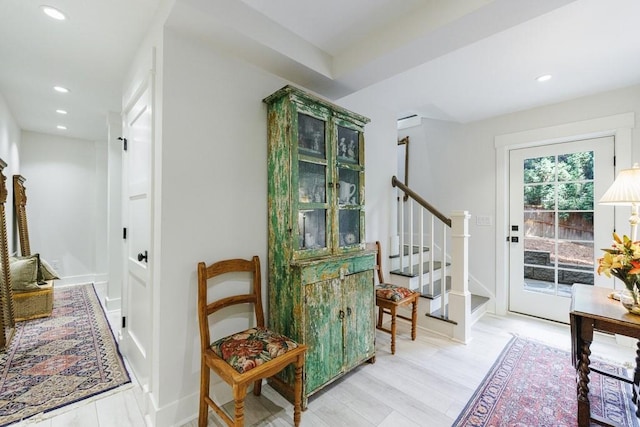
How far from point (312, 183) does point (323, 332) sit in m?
1.04

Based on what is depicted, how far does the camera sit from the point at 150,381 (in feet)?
5.63

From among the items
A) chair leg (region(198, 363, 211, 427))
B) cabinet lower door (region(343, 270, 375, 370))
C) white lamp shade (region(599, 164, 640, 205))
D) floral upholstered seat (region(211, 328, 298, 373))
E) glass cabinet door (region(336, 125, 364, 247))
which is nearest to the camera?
floral upholstered seat (region(211, 328, 298, 373))

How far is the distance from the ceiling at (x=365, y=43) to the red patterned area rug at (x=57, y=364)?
2.47m

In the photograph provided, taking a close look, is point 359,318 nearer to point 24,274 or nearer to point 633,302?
point 633,302

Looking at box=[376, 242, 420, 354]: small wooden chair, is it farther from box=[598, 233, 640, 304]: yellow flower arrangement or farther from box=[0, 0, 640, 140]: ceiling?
box=[0, 0, 640, 140]: ceiling

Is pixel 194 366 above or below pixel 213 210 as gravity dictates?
below

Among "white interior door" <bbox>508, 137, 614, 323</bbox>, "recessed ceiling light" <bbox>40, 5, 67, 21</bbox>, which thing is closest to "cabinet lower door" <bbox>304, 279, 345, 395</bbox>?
"recessed ceiling light" <bbox>40, 5, 67, 21</bbox>

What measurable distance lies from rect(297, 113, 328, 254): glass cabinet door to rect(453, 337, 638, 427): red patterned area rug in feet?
4.71

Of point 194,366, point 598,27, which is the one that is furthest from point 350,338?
point 598,27

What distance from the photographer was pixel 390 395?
1.90 metres

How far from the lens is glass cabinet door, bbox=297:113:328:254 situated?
1.93m

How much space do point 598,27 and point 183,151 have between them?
2.83m

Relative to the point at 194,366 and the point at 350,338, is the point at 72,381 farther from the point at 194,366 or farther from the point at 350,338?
the point at 350,338

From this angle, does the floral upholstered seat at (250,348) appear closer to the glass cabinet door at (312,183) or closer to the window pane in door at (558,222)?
the glass cabinet door at (312,183)
